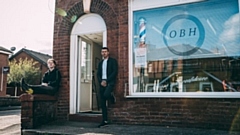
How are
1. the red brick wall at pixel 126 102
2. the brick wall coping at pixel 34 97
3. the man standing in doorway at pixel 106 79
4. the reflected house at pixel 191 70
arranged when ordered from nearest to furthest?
the red brick wall at pixel 126 102, the reflected house at pixel 191 70, the brick wall coping at pixel 34 97, the man standing in doorway at pixel 106 79

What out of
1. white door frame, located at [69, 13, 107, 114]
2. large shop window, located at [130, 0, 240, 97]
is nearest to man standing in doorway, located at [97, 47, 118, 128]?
large shop window, located at [130, 0, 240, 97]

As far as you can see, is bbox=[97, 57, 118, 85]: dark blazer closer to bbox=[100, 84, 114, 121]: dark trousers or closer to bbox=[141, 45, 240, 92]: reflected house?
bbox=[100, 84, 114, 121]: dark trousers

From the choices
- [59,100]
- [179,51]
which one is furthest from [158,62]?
[59,100]

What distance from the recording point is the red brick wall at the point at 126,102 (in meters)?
5.14

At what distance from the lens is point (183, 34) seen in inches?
226

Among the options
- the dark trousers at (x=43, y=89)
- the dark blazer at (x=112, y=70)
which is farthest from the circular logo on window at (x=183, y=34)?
the dark trousers at (x=43, y=89)

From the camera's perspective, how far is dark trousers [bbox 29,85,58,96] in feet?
20.1

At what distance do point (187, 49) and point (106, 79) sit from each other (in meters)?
2.03

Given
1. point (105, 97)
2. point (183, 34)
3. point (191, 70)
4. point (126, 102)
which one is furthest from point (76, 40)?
point (191, 70)

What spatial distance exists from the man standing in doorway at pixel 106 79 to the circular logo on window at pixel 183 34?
55.5 inches

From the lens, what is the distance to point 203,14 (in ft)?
18.4

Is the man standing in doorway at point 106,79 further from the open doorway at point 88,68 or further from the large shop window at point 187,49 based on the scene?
the open doorway at point 88,68

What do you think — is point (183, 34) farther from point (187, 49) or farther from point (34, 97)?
point (34, 97)

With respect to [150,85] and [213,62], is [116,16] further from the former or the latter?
[213,62]
